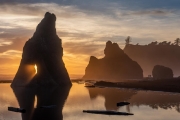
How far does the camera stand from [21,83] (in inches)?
4587

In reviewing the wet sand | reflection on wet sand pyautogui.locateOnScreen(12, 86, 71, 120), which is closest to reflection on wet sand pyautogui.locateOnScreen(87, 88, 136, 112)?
reflection on wet sand pyautogui.locateOnScreen(12, 86, 71, 120)

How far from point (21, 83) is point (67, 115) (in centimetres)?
8053

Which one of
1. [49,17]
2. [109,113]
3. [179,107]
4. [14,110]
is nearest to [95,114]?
[109,113]

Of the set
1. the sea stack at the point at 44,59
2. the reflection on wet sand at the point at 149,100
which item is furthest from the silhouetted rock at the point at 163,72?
the reflection on wet sand at the point at 149,100

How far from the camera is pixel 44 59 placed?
383 feet

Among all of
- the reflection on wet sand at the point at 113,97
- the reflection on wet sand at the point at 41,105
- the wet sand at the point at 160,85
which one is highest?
the reflection on wet sand at the point at 41,105

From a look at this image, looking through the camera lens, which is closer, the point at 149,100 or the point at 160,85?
the point at 149,100

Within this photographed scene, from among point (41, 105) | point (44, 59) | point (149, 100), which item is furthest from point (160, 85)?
point (41, 105)

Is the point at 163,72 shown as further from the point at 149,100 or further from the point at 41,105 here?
the point at 41,105

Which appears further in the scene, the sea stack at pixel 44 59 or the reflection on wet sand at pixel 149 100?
the sea stack at pixel 44 59

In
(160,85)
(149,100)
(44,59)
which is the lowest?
(160,85)

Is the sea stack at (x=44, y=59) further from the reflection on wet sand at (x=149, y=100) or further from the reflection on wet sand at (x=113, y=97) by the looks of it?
the reflection on wet sand at (x=149, y=100)

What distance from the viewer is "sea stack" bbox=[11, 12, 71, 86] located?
372ft

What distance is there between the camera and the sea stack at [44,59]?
113438mm
